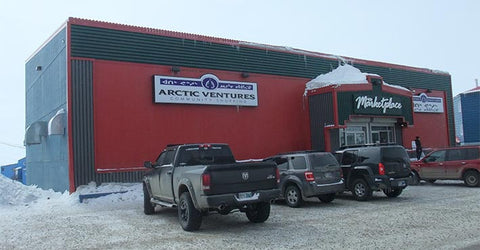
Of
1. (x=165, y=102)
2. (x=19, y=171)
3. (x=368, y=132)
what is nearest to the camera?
(x=165, y=102)

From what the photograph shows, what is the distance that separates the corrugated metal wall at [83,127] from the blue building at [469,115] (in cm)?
3063

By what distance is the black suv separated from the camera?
13414mm

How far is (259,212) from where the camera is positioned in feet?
33.3

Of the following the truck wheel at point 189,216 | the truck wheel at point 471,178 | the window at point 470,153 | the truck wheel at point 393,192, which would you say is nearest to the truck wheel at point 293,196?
the truck wheel at point 393,192

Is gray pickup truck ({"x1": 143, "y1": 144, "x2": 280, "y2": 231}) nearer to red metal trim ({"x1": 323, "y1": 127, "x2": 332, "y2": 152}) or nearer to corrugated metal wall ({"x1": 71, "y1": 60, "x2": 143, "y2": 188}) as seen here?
corrugated metal wall ({"x1": 71, "y1": 60, "x2": 143, "y2": 188})

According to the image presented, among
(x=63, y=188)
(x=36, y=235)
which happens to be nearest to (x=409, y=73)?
(x=63, y=188)

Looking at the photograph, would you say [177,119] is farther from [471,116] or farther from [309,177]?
[471,116]

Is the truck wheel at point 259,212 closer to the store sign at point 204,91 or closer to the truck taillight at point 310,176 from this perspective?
the truck taillight at point 310,176

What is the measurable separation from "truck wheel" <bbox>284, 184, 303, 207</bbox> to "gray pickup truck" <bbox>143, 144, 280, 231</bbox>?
2.79m

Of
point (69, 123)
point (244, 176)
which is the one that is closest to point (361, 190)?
point (244, 176)

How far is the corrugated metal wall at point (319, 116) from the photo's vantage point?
2117 cm

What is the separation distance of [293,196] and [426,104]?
1950 centimetres

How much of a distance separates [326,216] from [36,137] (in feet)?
47.6

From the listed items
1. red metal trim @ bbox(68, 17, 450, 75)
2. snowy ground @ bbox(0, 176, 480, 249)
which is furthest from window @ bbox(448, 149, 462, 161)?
red metal trim @ bbox(68, 17, 450, 75)
